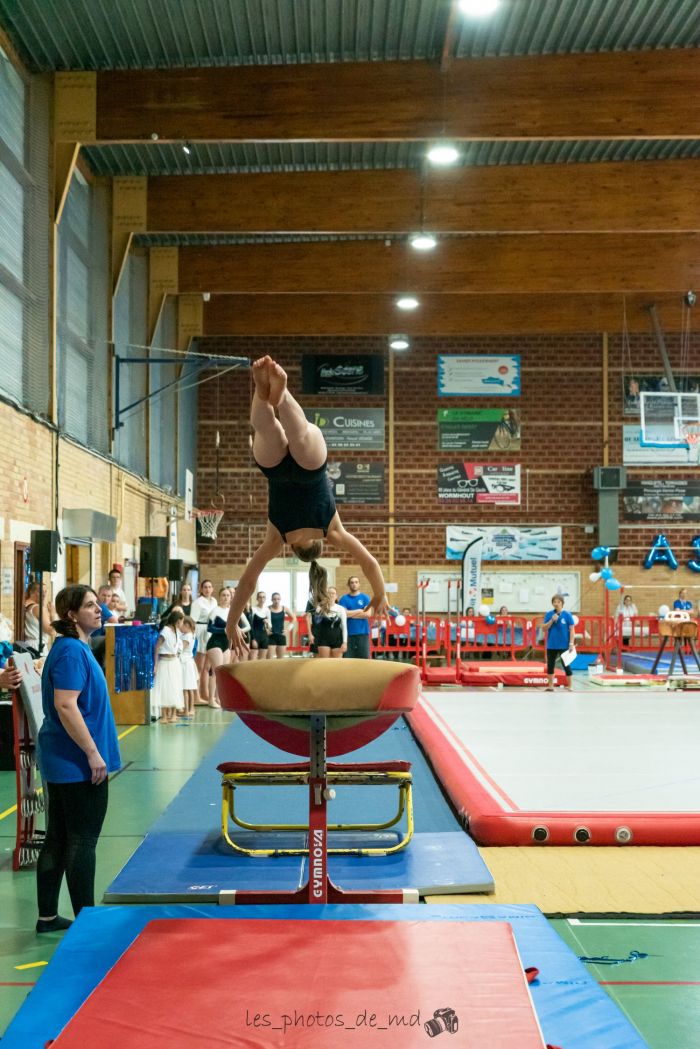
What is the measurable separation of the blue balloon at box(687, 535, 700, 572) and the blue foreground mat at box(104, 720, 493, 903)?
1682 centimetres

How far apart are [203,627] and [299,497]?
27.8ft

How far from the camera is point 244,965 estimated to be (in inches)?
124

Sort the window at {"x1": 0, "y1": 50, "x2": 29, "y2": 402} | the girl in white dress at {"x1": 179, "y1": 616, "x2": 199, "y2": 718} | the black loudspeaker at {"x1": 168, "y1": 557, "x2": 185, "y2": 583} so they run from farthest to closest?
the black loudspeaker at {"x1": 168, "y1": 557, "x2": 185, "y2": 583} < the girl in white dress at {"x1": 179, "y1": 616, "x2": 199, "y2": 718} < the window at {"x1": 0, "y1": 50, "x2": 29, "y2": 402}

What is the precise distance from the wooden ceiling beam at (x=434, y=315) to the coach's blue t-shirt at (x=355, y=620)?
Answer: 933 cm

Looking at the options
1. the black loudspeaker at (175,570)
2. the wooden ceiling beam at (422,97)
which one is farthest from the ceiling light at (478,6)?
the black loudspeaker at (175,570)

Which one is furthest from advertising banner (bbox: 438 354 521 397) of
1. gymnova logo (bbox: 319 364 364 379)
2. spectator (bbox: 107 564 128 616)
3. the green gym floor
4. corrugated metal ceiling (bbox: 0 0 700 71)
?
the green gym floor

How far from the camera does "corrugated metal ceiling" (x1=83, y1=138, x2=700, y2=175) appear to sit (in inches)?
544

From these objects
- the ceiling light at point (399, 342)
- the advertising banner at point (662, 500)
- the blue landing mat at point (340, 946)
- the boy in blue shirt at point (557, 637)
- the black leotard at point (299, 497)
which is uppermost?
the ceiling light at point (399, 342)

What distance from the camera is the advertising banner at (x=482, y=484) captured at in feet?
73.3

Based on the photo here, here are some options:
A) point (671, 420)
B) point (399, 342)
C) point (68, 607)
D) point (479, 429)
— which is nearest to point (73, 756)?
point (68, 607)

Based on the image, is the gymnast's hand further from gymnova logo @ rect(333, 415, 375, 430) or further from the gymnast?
gymnova logo @ rect(333, 415, 375, 430)

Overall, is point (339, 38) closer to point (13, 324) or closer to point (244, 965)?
point (13, 324)

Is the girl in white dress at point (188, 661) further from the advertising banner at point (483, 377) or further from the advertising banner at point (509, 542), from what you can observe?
the advertising banner at point (483, 377)

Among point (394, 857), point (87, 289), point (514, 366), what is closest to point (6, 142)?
point (87, 289)
